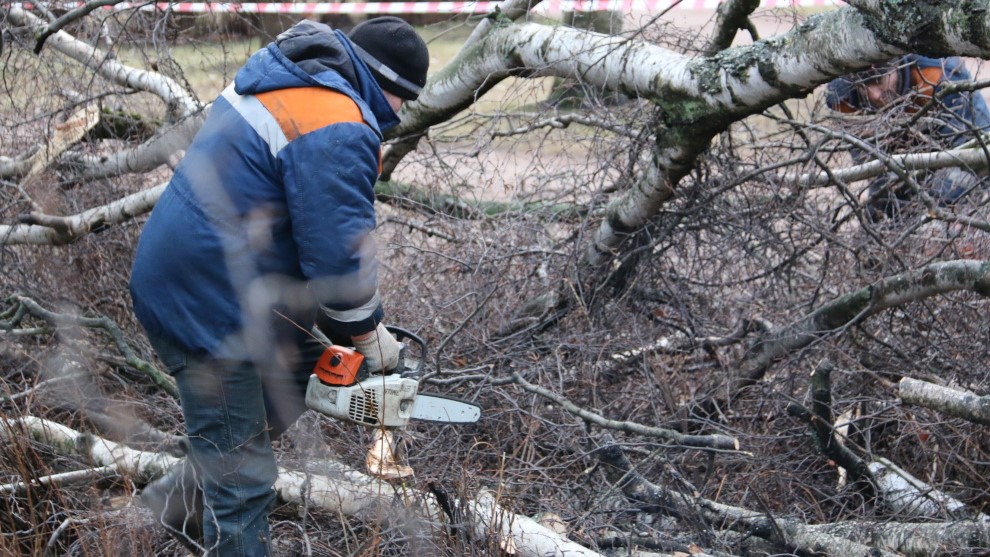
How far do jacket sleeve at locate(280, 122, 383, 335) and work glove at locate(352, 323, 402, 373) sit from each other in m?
0.21

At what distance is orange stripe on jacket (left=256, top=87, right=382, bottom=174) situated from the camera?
2406 millimetres

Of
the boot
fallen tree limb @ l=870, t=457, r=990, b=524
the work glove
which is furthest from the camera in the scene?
fallen tree limb @ l=870, t=457, r=990, b=524

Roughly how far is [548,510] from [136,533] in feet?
4.13

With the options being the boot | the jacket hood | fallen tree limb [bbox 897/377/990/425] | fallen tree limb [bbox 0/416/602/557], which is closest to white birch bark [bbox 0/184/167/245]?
fallen tree limb [bbox 0/416/602/557]

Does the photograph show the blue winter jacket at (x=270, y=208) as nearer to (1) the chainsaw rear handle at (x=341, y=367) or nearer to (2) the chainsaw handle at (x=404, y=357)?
(1) the chainsaw rear handle at (x=341, y=367)

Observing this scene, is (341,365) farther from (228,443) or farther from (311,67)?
(311,67)

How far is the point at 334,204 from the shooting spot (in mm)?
2395

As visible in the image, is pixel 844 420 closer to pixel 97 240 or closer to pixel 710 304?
pixel 710 304

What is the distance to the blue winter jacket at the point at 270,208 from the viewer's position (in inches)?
94.7

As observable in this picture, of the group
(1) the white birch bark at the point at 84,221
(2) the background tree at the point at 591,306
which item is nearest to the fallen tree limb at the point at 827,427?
(2) the background tree at the point at 591,306

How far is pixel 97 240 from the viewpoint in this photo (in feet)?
14.0

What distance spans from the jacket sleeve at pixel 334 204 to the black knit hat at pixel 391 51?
285mm

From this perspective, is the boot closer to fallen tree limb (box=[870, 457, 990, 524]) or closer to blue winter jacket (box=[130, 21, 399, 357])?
blue winter jacket (box=[130, 21, 399, 357])

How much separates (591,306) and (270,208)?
75.1 inches
